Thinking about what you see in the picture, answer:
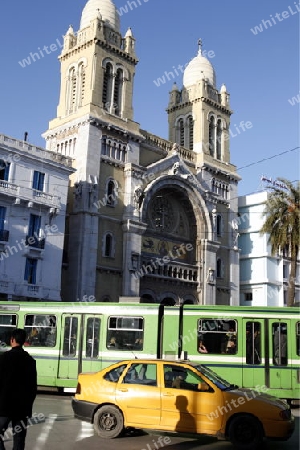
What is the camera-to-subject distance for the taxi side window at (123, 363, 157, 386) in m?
10.2

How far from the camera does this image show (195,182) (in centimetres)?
4456

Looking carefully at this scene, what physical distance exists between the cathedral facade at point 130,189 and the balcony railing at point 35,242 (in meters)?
4.88

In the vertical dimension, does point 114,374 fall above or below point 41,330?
below

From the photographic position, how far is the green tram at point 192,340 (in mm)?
15453

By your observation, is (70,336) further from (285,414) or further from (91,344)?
(285,414)

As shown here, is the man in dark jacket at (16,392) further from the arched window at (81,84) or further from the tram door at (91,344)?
the arched window at (81,84)

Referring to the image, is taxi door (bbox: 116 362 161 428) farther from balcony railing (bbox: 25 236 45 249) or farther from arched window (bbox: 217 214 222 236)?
arched window (bbox: 217 214 222 236)

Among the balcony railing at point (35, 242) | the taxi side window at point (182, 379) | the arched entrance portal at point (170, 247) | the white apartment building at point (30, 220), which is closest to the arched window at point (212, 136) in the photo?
the arched entrance portal at point (170, 247)

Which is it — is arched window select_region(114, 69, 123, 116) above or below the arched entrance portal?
above

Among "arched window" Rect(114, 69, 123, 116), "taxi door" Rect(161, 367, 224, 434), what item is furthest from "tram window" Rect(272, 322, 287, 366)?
"arched window" Rect(114, 69, 123, 116)

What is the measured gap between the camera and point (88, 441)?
9898 mm

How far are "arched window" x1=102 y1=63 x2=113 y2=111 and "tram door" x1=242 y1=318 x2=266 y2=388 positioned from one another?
27.9 meters

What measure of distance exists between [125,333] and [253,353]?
4.04 meters

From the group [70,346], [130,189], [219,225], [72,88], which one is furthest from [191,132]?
[70,346]
